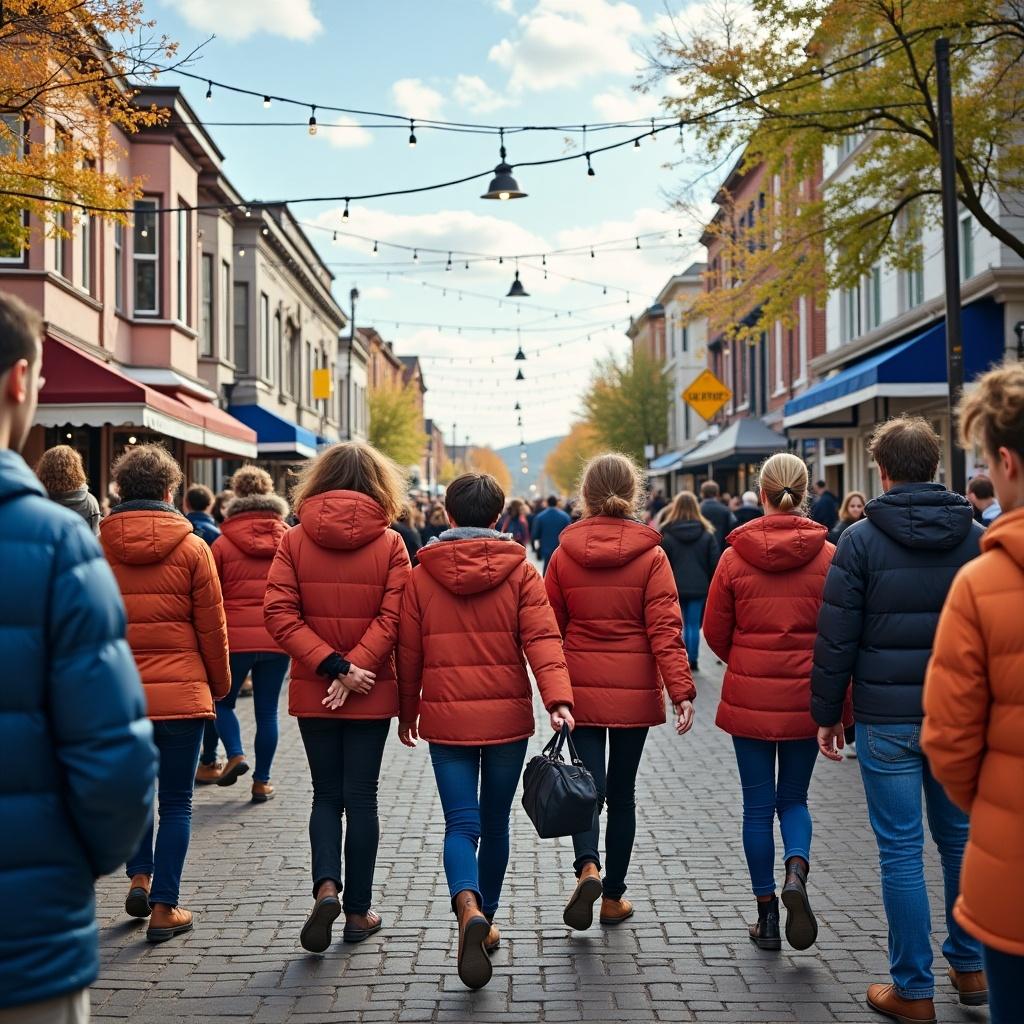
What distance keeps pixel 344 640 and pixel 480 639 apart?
61cm

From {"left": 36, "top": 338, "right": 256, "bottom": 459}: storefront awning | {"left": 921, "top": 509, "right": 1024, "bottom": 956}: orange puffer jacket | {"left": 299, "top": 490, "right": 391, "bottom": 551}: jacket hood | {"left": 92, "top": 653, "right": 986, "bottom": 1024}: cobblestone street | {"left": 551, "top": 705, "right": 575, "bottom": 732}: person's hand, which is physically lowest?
{"left": 92, "top": 653, "right": 986, "bottom": 1024}: cobblestone street

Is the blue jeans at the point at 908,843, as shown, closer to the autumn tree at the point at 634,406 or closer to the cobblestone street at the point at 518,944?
the cobblestone street at the point at 518,944

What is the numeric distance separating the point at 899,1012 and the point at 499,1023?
4.45ft

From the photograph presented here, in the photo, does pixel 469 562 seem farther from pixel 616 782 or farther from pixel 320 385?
pixel 320 385

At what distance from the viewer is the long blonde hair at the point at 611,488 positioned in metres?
5.92

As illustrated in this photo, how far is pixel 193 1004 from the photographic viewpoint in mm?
4812

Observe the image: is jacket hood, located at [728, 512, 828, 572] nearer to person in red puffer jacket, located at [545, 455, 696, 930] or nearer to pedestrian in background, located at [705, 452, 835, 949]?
pedestrian in background, located at [705, 452, 835, 949]

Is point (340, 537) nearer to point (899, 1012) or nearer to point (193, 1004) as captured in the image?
point (193, 1004)

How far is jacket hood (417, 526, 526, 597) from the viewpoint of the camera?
529cm

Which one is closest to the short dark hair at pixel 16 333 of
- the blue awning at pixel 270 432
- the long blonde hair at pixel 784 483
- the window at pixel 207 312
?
the long blonde hair at pixel 784 483

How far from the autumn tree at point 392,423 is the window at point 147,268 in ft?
140

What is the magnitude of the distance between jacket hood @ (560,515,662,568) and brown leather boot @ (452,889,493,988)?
1.58 m

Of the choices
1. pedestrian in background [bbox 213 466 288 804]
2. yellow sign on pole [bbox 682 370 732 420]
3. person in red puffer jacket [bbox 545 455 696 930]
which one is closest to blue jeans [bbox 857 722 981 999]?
person in red puffer jacket [bbox 545 455 696 930]

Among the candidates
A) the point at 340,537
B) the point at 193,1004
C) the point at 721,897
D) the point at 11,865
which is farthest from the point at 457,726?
the point at 11,865
